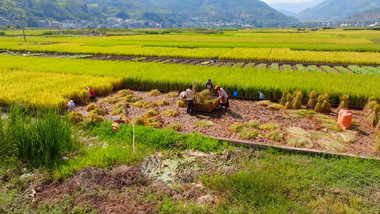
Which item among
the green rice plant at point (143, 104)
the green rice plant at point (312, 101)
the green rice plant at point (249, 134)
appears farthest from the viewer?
the green rice plant at point (143, 104)

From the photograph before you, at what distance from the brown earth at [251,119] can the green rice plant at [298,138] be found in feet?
0.62

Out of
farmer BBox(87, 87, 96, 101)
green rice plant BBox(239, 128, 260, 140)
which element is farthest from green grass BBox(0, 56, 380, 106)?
green rice plant BBox(239, 128, 260, 140)

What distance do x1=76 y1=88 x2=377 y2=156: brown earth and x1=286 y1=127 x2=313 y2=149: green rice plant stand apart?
0.19 metres

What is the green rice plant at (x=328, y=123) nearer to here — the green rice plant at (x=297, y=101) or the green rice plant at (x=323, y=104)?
the green rice plant at (x=323, y=104)

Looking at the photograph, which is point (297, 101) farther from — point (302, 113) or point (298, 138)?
point (298, 138)

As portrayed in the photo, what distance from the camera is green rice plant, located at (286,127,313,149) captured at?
23.7ft

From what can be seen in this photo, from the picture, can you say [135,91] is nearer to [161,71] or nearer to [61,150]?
[161,71]

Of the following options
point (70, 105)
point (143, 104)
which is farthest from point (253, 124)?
point (70, 105)

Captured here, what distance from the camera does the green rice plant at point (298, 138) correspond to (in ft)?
23.7

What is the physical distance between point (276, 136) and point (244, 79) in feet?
19.6

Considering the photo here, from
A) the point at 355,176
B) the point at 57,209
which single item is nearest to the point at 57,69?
the point at 57,209

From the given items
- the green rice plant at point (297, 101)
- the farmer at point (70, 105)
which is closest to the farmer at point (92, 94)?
the farmer at point (70, 105)

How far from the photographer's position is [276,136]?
773 cm

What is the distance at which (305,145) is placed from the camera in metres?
7.17
